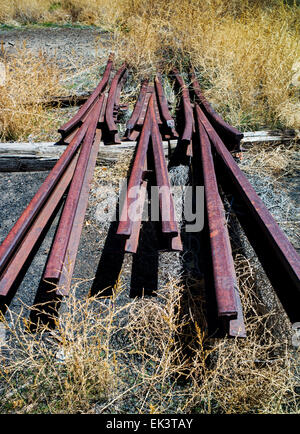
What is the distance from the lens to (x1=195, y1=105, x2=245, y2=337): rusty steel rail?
64.1 inches

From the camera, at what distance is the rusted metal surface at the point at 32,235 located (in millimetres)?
1943

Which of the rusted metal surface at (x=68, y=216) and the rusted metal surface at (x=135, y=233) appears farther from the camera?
the rusted metal surface at (x=135, y=233)

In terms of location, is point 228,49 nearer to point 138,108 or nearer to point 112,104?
point 138,108

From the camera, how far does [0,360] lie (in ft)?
6.13

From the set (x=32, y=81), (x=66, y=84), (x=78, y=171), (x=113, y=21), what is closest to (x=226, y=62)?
(x=66, y=84)

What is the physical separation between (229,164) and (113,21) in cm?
661

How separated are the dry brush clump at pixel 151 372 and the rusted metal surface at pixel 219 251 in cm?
26

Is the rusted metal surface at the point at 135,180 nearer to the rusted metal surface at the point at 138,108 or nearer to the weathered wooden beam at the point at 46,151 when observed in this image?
the rusted metal surface at the point at 138,108

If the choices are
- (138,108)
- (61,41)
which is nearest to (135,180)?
(138,108)

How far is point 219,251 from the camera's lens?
6.28ft

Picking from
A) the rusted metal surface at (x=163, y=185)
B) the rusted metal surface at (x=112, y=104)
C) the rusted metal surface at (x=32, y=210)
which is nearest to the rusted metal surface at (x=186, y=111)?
the rusted metal surface at (x=163, y=185)

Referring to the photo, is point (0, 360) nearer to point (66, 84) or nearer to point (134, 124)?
point (134, 124)

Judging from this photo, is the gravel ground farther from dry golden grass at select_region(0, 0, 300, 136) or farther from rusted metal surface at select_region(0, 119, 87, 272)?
rusted metal surface at select_region(0, 119, 87, 272)
